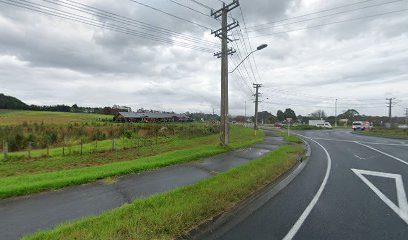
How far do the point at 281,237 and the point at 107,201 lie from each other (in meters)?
3.97

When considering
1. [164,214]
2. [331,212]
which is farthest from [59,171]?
[331,212]

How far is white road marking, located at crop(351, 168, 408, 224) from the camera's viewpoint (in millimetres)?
4840

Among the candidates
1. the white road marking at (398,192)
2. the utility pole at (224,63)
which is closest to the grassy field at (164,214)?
the white road marking at (398,192)

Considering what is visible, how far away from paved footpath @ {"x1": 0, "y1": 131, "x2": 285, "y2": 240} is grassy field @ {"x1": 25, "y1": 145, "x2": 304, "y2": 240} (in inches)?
24.4

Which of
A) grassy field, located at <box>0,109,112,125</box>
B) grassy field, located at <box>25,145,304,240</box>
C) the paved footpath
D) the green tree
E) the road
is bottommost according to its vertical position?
the paved footpath

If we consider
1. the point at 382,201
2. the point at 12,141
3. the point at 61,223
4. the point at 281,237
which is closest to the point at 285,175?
the point at 382,201

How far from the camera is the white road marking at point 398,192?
484 cm

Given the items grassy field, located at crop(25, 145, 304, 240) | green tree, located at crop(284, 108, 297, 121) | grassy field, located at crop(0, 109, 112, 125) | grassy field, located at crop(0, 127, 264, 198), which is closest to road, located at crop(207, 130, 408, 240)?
grassy field, located at crop(25, 145, 304, 240)

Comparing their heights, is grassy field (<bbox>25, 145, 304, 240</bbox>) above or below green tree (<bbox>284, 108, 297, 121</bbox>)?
below

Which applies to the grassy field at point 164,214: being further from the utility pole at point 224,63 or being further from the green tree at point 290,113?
the green tree at point 290,113

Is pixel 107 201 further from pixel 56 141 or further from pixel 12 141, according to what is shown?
pixel 56 141

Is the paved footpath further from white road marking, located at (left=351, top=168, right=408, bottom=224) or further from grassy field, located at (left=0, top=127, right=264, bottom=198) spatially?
white road marking, located at (left=351, top=168, right=408, bottom=224)

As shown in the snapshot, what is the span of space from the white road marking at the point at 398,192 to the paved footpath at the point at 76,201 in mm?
5016

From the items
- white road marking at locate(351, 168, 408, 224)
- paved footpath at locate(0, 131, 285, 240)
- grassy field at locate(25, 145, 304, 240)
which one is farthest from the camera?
white road marking at locate(351, 168, 408, 224)
